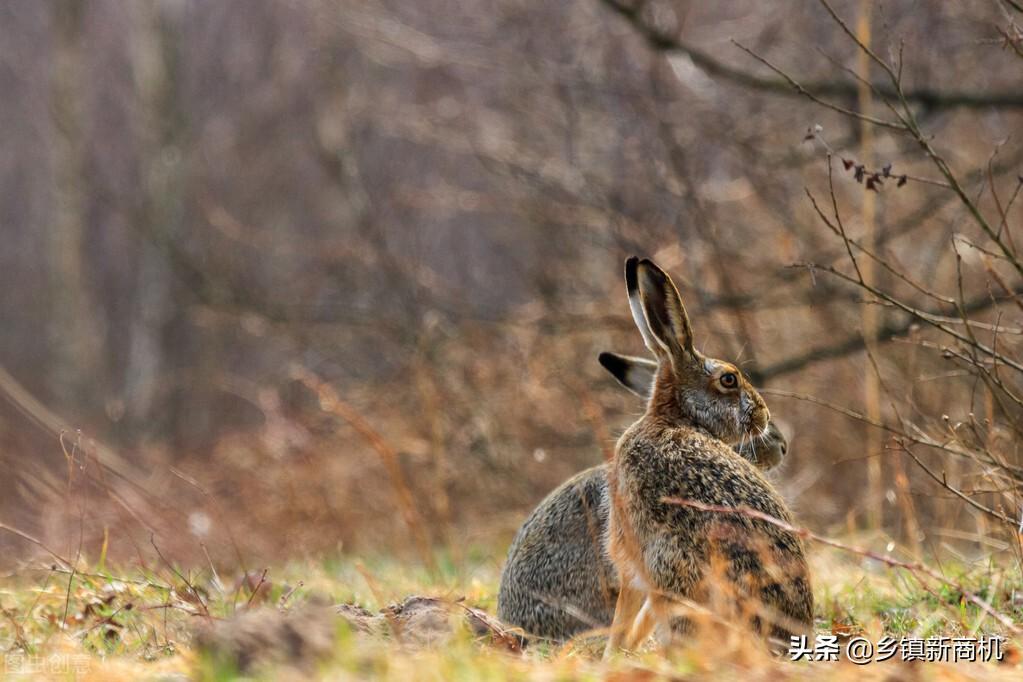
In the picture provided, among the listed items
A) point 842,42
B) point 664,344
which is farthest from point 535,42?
point 664,344

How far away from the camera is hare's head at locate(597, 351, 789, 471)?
5.54m

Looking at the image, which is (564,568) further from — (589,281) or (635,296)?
(589,281)

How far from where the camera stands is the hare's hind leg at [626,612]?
14.8 feet

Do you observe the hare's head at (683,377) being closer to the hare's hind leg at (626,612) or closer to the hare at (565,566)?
the hare at (565,566)

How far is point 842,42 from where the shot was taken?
12.2 meters

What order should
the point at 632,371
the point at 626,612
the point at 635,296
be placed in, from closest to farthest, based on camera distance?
the point at 626,612 → the point at 635,296 → the point at 632,371

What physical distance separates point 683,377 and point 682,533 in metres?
1.06

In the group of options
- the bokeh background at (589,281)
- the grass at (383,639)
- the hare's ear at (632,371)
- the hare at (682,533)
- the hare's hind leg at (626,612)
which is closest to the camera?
the grass at (383,639)

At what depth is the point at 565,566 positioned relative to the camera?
16.9 feet

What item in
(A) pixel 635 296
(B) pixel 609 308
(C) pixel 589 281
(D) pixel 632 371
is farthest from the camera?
(C) pixel 589 281

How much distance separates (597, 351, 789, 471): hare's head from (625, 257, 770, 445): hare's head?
100 mm

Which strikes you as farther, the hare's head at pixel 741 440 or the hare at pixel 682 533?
the hare's head at pixel 741 440

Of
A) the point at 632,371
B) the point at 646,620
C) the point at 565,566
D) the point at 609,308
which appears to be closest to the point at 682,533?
the point at 646,620

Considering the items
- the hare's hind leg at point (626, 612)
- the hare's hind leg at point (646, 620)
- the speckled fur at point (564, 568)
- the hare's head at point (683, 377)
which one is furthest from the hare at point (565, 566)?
the hare's hind leg at point (646, 620)
